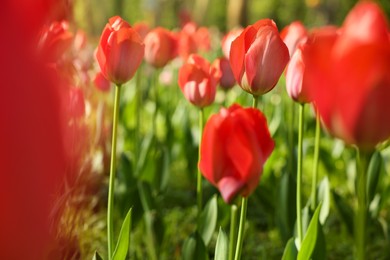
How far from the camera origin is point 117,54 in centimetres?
96

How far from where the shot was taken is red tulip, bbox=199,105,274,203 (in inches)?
25.3

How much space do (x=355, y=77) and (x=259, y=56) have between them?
0.42 meters

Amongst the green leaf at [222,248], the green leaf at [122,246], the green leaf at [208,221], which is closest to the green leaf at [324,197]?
the green leaf at [208,221]

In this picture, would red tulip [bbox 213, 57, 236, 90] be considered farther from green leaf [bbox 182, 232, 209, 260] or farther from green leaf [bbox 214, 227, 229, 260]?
green leaf [bbox 214, 227, 229, 260]

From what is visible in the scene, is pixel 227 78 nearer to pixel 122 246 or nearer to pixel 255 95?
pixel 255 95

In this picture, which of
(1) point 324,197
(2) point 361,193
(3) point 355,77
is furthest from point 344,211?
(3) point 355,77

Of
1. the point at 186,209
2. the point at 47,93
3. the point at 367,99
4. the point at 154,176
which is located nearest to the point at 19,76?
the point at 47,93

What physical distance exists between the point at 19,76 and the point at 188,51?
224cm

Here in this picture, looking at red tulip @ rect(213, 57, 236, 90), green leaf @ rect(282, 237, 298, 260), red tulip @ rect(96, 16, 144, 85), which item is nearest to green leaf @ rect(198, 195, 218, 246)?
green leaf @ rect(282, 237, 298, 260)

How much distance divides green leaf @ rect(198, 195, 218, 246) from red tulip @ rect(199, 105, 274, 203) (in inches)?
23.9

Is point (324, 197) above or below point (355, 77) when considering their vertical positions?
below

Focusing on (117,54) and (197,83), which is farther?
(197,83)

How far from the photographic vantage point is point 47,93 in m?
0.28

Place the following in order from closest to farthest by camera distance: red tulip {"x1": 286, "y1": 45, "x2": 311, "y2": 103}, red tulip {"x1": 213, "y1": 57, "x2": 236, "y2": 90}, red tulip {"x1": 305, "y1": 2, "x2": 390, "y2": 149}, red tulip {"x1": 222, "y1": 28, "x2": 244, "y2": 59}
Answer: red tulip {"x1": 305, "y1": 2, "x2": 390, "y2": 149}, red tulip {"x1": 286, "y1": 45, "x2": 311, "y2": 103}, red tulip {"x1": 222, "y1": 28, "x2": 244, "y2": 59}, red tulip {"x1": 213, "y1": 57, "x2": 236, "y2": 90}
